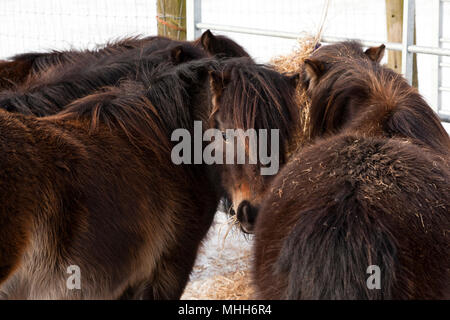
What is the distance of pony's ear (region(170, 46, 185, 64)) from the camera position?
3.70 m

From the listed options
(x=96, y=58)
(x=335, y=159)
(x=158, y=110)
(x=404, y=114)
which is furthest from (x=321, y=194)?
(x=96, y=58)

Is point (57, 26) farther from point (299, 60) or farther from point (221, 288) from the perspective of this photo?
point (221, 288)

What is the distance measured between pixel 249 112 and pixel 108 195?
806mm

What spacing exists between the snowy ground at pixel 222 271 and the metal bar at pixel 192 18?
2065mm

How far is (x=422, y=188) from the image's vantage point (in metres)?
1.91

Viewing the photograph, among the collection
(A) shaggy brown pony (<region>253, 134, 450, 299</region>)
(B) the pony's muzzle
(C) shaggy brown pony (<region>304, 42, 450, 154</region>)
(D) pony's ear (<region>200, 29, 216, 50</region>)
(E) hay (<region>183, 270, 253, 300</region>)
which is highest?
(D) pony's ear (<region>200, 29, 216, 50</region>)

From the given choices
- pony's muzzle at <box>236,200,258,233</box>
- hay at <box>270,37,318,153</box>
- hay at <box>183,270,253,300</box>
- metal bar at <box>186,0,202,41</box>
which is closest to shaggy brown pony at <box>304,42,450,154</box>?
hay at <box>270,37,318,153</box>

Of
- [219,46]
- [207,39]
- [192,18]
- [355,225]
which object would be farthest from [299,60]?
[355,225]

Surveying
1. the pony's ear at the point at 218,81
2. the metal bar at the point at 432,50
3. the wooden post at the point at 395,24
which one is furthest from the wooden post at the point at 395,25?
the pony's ear at the point at 218,81

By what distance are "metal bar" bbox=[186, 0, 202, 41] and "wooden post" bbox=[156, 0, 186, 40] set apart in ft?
0.41

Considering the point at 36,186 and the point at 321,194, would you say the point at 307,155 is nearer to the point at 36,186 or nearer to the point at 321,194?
the point at 321,194

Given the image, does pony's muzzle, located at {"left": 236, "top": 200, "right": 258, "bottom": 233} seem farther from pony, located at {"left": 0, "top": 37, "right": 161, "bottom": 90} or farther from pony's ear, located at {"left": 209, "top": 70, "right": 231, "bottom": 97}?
pony, located at {"left": 0, "top": 37, "right": 161, "bottom": 90}

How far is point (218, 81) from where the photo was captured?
2.99 meters
